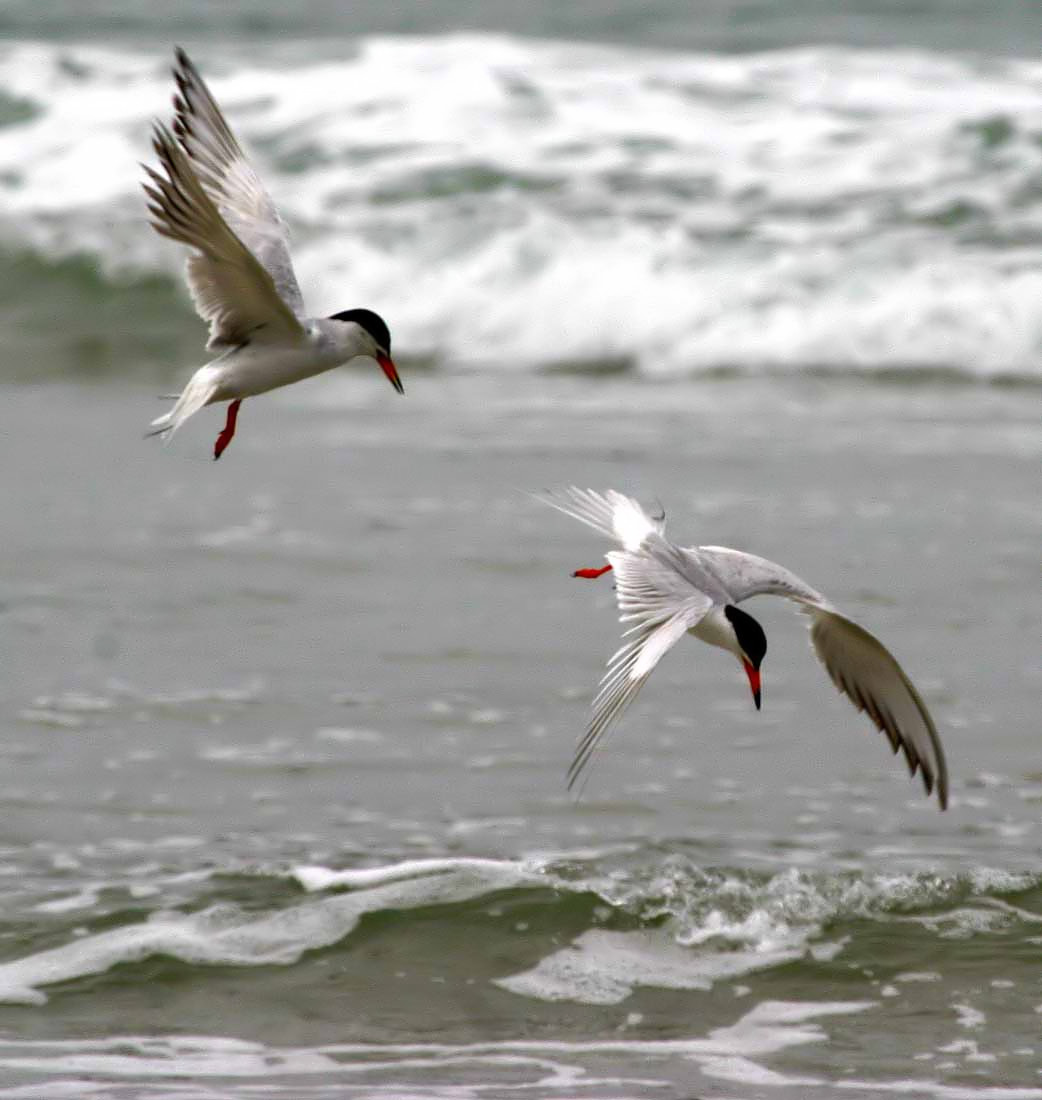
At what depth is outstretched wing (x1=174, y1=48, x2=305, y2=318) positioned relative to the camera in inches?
209

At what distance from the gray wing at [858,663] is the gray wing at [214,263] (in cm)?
109

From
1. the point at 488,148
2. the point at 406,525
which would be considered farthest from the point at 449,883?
the point at 488,148

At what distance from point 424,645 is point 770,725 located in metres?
1.20

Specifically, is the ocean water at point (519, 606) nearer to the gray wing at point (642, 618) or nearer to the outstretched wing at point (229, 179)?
the gray wing at point (642, 618)

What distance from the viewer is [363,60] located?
56.7 feet

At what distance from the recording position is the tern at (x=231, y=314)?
470cm

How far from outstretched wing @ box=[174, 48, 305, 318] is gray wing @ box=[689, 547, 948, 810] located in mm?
1139

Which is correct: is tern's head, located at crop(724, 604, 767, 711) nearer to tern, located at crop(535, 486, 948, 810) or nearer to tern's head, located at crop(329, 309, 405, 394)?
tern, located at crop(535, 486, 948, 810)

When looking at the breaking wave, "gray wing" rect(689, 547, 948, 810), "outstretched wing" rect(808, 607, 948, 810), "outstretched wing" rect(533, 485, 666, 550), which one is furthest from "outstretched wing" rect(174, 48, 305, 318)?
the breaking wave

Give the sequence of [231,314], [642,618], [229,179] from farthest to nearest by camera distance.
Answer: [229,179] → [231,314] → [642,618]

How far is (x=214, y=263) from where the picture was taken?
16.3 feet

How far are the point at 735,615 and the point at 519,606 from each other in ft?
8.96

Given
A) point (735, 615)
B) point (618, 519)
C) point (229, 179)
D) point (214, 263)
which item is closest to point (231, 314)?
point (214, 263)

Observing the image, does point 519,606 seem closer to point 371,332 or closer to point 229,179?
point 229,179
